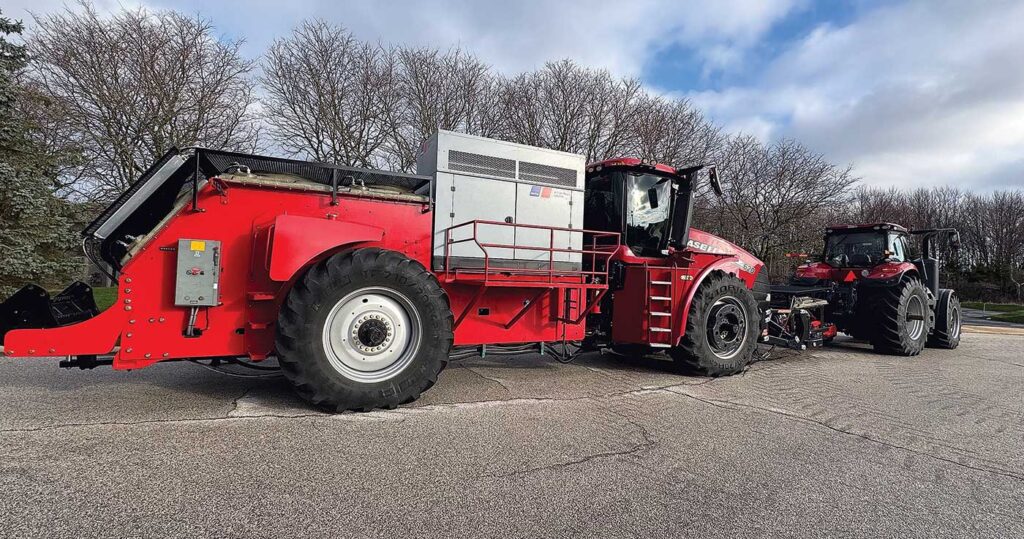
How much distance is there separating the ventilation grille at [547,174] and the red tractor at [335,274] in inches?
0.7

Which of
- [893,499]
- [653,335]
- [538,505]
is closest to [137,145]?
[653,335]

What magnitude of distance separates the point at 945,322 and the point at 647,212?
28.0ft

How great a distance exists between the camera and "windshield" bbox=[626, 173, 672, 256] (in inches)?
269

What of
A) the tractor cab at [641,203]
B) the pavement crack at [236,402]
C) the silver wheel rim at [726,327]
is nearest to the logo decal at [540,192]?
the tractor cab at [641,203]

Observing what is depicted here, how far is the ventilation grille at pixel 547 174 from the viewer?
5906 mm

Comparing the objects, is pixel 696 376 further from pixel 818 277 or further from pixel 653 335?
pixel 818 277

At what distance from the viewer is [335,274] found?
14.2 feet

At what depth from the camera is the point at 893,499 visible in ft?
10.0

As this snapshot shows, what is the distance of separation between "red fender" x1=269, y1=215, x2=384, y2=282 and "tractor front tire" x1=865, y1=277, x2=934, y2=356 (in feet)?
31.9

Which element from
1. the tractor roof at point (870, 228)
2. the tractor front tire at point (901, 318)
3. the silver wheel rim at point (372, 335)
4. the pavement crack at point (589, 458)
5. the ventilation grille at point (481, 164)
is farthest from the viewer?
the tractor roof at point (870, 228)

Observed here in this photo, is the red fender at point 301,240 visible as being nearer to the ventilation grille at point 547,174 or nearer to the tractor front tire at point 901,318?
the ventilation grille at point 547,174

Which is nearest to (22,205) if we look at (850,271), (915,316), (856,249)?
(850,271)

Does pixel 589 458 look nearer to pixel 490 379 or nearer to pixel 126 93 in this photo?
pixel 490 379

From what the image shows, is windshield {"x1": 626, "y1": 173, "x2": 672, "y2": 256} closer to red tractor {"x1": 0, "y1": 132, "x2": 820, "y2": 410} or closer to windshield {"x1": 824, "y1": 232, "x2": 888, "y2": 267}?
red tractor {"x1": 0, "y1": 132, "x2": 820, "y2": 410}
